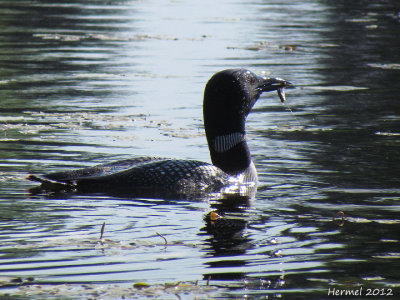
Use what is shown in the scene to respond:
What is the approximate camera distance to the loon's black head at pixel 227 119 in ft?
29.7

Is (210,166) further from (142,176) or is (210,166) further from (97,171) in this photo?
(97,171)

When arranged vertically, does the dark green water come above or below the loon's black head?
below

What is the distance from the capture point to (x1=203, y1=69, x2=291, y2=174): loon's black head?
9.05 meters

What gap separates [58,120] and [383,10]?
18.0 m

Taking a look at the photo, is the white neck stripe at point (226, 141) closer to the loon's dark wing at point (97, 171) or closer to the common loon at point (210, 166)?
the common loon at point (210, 166)

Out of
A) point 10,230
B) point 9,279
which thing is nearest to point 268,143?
point 10,230

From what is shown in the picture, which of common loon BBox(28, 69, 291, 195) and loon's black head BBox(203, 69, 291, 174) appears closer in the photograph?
common loon BBox(28, 69, 291, 195)

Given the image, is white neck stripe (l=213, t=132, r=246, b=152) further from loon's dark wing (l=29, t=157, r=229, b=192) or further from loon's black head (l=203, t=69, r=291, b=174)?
loon's dark wing (l=29, t=157, r=229, b=192)

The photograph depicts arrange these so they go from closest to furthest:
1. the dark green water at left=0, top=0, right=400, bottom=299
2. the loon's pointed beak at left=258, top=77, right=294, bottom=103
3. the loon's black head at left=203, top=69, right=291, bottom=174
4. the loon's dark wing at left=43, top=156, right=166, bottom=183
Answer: the dark green water at left=0, top=0, right=400, bottom=299, the loon's dark wing at left=43, top=156, right=166, bottom=183, the loon's black head at left=203, top=69, right=291, bottom=174, the loon's pointed beak at left=258, top=77, right=294, bottom=103

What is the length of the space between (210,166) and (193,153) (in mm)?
1442

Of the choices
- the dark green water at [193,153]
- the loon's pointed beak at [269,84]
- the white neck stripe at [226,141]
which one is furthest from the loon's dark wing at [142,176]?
the loon's pointed beak at [269,84]

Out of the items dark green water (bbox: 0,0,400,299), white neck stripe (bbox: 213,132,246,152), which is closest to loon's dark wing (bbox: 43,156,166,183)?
dark green water (bbox: 0,0,400,299)

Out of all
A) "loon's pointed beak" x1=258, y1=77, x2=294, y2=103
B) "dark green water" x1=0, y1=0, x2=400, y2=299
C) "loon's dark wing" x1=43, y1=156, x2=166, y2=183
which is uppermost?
"loon's pointed beak" x1=258, y1=77, x2=294, y2=103

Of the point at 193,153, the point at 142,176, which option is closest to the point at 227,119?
the point at 193,153
